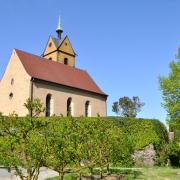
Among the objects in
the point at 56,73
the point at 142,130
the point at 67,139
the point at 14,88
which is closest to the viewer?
the point at 67,139

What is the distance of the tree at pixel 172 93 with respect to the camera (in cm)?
2474

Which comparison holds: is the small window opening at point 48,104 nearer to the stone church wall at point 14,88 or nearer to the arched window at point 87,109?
the stone church wall at point 14,88

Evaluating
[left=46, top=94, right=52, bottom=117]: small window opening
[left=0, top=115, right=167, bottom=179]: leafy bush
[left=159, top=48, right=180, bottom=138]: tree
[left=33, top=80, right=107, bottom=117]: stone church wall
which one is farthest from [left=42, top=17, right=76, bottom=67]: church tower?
[left=0, top=115, right=167, bottom=179]: leafy bush

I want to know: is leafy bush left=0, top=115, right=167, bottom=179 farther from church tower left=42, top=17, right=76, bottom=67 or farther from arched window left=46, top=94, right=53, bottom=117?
church tower left=42, top=17, right=76, bottom=67

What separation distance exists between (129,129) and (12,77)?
18.3 metres

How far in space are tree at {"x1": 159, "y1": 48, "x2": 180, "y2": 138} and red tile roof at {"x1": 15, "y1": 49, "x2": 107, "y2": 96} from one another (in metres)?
15.7

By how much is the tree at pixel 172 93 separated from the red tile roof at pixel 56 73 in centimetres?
1569

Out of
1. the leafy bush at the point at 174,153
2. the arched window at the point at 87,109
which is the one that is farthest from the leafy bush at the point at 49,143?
the arched window at the point at 87,109

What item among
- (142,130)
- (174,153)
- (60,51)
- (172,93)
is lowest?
(174,153)

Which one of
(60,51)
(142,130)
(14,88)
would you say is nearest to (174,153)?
(142,130)

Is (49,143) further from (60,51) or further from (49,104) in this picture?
(60,51)

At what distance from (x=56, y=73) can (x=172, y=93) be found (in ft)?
61.2

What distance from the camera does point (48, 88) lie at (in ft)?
123

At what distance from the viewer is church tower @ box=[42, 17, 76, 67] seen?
55.4m
